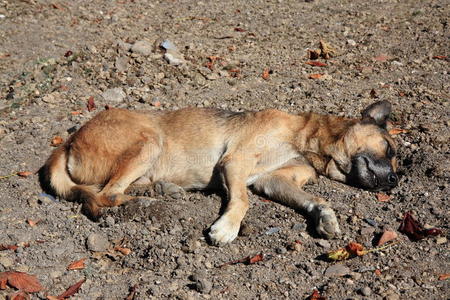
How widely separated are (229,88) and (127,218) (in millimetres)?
3291

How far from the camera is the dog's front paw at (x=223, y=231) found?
15.9ft

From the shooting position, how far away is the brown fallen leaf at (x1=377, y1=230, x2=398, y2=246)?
480 cm

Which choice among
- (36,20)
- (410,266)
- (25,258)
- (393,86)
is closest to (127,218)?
(25,258)

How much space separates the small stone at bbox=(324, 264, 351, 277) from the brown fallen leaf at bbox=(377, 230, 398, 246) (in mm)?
519

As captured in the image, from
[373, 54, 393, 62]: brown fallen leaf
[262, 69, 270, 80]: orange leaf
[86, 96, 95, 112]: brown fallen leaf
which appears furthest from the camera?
[373, 54, 393, 62]: brown fallen leaf

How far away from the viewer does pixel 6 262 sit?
4.54m

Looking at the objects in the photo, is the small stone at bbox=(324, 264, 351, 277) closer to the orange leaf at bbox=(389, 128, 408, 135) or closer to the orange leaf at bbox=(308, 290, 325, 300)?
the orange leaf at bbox=(308, 290, 325, 300)

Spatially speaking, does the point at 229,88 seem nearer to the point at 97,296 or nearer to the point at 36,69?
the point at 36,69

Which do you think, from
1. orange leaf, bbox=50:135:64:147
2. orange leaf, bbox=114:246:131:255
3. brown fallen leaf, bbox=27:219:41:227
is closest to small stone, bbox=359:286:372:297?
orange leaf, bbox=114:246:131:255

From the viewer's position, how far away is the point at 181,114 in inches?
250

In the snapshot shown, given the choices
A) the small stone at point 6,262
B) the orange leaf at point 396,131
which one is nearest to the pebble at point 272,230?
the small stone at point 6,262

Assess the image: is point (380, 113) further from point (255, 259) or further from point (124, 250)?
point (124, 250)

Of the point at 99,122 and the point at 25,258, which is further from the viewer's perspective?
the point at 99,122

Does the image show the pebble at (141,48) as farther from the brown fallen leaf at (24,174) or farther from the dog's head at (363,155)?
the dog's head at (363,155)
